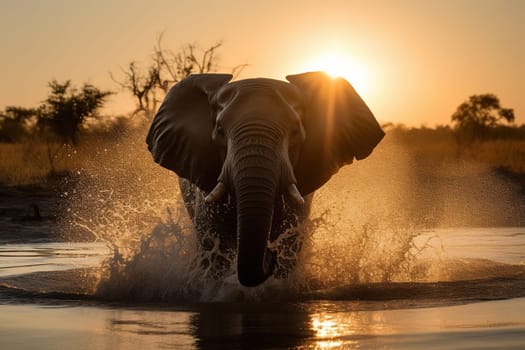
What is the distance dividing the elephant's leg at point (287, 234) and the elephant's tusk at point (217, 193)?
2.34 ft

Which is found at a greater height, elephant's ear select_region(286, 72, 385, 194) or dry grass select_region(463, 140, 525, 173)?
dry grass select_region(463, 140, 525, 173)

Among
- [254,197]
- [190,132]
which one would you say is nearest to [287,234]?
[190,132]

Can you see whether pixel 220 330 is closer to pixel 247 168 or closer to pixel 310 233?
pixel 247 168

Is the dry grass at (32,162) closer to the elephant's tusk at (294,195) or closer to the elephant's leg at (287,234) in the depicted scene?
the elephant's leg at (287,234)

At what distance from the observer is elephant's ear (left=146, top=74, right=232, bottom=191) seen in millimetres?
7875

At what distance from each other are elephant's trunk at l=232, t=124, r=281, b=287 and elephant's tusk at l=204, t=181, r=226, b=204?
201mm

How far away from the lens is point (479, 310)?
6707mm

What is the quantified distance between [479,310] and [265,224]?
4.17 ft

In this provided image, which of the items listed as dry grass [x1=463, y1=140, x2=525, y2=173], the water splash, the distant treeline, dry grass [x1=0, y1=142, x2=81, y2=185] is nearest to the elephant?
the water splash

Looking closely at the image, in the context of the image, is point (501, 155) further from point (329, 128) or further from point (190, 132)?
point (190, 132)

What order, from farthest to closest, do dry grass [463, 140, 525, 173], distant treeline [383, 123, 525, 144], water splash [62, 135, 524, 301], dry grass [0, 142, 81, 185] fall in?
1. distant treeline [383, 123, 525, 144]
2. dry grass [463, 140, 525, 173]
3. dry grass [0, 142, 81, 185]
4. water splash [62, 135, 524, 301]

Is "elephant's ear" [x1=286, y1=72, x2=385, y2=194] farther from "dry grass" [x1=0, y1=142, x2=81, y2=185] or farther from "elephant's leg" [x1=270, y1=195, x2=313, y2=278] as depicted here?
"dry grass" [x1=0, y1=142, x2=81, y2=185]

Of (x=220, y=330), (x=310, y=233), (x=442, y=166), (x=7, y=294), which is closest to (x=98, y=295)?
(x=7, y=294)

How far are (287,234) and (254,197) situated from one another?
1.36 m
